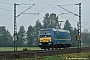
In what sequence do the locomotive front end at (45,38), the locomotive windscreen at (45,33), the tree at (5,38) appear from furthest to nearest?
1. the tree at (5,38)
2. the locomotive windscreen at (45,33)
3. the locomotive front end at (45,38)

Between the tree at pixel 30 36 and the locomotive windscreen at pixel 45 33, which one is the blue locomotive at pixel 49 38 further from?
the tree at pixel 30 36

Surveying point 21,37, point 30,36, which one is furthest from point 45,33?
point 21,37

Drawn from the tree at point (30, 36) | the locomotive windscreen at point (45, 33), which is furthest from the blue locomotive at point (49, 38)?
the tree at point (30, 36)

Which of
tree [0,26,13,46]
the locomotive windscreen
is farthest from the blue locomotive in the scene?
tree [0,26,13,46]

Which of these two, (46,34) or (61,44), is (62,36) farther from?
(46,34)

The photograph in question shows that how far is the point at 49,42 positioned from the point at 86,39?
57.0m

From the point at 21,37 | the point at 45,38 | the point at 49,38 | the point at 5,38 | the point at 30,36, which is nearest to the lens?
the point at 45,38

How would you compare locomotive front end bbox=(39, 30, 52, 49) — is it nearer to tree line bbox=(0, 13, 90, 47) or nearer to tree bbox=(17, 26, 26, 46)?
tree line bbox=(0, 13, 90, 47)

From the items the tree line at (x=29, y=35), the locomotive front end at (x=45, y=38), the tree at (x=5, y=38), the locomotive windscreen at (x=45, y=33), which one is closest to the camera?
the locomotive front end at (x=45, y=38)

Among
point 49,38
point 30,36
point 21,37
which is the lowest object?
point 21,37

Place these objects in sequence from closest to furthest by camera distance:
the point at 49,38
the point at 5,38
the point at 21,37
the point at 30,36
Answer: the point at 49,38
the point at 5,38
the point at 30,36
the point at 21,37

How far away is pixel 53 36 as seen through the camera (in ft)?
167

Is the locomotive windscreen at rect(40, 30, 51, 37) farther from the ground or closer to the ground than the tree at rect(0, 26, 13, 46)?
farther from the ground

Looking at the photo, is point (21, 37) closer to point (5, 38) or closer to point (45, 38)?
point (5, 38)
